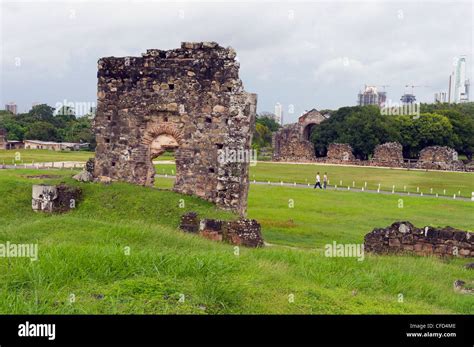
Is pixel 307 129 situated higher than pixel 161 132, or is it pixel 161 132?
pixel 307 129

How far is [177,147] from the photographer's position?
63.1 feet

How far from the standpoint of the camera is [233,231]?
15117 mm

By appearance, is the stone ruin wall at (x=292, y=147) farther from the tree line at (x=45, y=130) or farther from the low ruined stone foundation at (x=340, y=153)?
the tree line at (x=45, y=130)

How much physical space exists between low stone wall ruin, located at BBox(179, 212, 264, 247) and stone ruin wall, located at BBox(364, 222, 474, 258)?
3328 mm

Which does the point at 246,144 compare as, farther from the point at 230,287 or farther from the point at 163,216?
the point at 230,287

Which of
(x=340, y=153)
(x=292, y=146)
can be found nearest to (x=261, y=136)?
(x=292, y=146)

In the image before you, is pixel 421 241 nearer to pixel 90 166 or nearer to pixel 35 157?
pixel 90 166

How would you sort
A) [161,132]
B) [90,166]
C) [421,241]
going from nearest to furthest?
[421,241] → [161,132] → [90,166]

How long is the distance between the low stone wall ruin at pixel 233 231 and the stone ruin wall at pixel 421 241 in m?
3.33

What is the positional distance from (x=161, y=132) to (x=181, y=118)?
0.99 metres

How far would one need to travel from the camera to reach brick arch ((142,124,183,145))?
19.1 m

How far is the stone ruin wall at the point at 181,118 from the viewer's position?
18.1 meters
